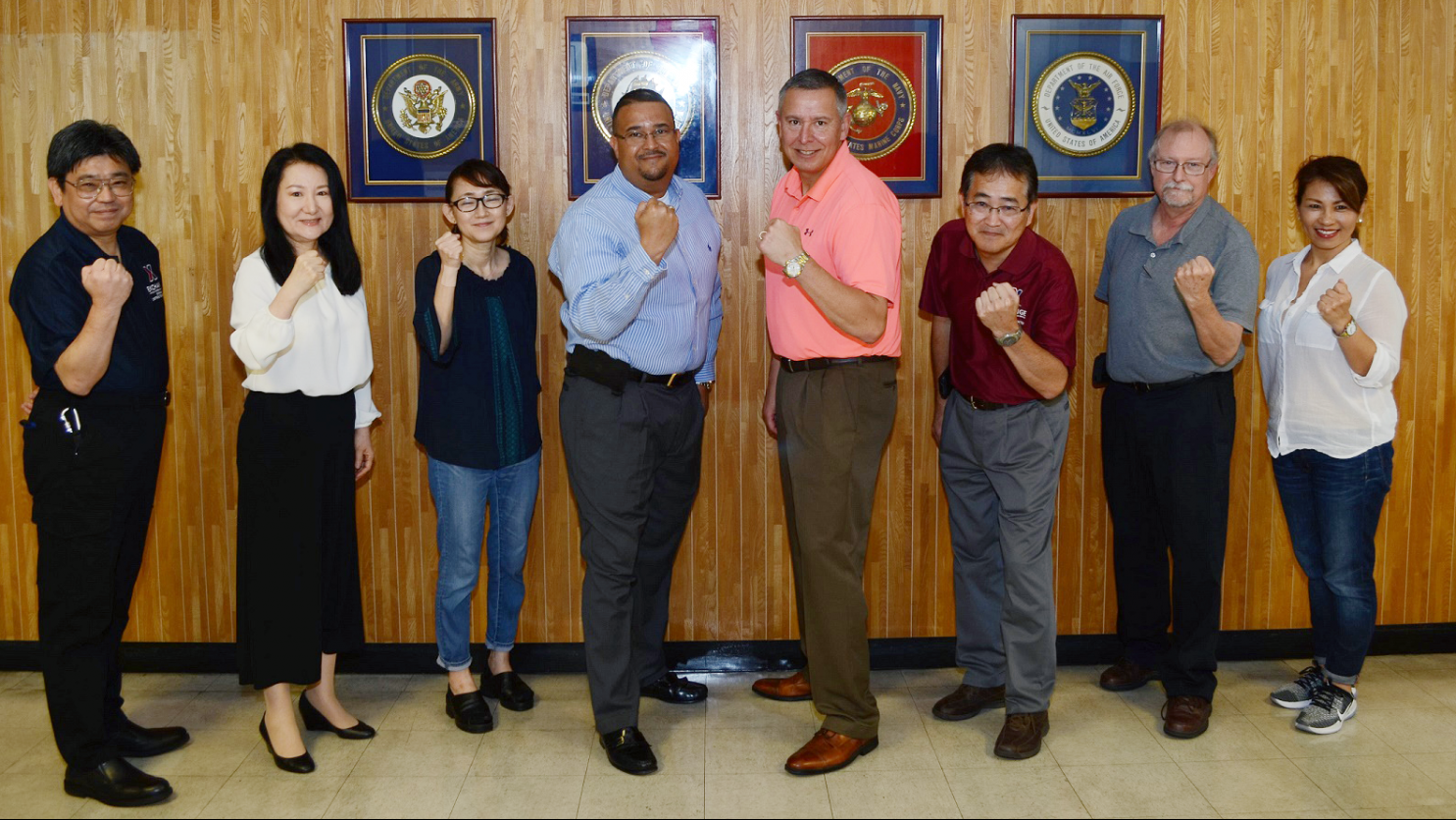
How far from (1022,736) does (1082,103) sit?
2.11 meters

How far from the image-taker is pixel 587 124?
377 cm

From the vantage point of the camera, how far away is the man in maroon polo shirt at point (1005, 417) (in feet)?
10.2

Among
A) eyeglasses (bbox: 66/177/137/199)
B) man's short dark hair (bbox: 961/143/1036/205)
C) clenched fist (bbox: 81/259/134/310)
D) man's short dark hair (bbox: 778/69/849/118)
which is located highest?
man's short dark hair (bbox: 778/69/849/118)

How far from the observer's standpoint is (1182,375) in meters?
3.37

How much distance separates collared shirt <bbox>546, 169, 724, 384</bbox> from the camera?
9.98ft

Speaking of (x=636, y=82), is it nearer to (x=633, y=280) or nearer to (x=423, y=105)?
(x=423, y=105)

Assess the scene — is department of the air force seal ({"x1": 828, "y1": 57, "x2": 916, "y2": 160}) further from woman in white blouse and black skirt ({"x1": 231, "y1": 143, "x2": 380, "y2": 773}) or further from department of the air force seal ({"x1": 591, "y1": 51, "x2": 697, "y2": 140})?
woman in white blouse and black skirt ({"x1": 231, "y1": 143, "x2": 380, "y2": 773})

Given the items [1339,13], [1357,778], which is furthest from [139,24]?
[1357,778]

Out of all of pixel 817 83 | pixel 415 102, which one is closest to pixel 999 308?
pixel 817 83

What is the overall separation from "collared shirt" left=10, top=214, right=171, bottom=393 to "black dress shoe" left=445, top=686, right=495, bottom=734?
4.23 ft

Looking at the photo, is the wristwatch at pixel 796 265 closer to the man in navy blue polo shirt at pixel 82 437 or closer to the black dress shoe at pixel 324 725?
the man in navy blue polo shirt at pixel 82 437

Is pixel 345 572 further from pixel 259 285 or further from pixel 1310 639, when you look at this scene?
pixel 1310 639

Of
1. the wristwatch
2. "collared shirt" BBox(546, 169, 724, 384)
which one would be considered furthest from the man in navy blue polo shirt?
the wristwatch

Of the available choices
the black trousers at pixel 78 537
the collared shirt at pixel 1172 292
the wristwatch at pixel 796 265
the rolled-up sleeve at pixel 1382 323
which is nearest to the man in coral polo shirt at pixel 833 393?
the wristwatch at pixel 796 265
